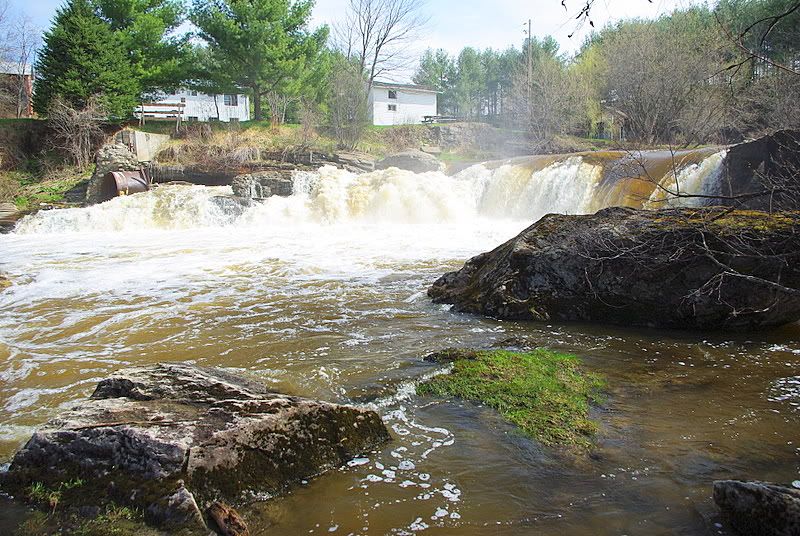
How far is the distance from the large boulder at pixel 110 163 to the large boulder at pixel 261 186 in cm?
585

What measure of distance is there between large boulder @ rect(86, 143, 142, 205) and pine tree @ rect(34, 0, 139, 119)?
3229 mm

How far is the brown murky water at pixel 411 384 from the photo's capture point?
2.69 meters

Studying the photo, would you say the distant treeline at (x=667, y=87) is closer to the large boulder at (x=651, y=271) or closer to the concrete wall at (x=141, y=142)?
the large boulder at (x=651, y=271)

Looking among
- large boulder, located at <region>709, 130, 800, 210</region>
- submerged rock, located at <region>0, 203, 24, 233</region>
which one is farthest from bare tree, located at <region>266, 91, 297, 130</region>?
large boulder, located at <region>709, 130, 800, 210</region>

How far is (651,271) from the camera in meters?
5.88

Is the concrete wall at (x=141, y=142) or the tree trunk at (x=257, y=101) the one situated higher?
the tree trunk at (x=257, y=101)

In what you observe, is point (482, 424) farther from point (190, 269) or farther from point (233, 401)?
point (190, 269)

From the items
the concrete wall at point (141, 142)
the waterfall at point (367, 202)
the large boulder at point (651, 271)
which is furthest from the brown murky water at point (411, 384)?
the concrete wall at point (141, 142)

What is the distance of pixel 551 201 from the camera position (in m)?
17.1

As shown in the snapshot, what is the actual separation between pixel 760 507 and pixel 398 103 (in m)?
50.8

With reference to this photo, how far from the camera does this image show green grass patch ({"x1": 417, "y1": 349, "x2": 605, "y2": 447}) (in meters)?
3.54

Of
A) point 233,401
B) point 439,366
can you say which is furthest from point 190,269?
point 233,401

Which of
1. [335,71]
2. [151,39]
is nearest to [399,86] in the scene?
[335,71]

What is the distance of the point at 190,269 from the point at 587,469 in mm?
9287
